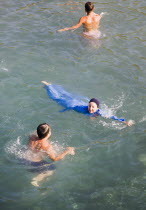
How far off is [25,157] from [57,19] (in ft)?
28.2

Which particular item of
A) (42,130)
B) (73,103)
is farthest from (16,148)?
(73,103)

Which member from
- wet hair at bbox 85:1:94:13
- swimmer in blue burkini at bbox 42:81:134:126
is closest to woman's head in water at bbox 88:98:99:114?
swimmer in blue burkini at bbox 42:81:134:126

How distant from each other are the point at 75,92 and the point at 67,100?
74 cm

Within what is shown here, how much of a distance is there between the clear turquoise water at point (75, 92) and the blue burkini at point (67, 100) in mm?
261

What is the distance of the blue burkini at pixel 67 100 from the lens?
8.41 metres

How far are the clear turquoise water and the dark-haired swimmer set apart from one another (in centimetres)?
20

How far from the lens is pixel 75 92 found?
31.8 feet

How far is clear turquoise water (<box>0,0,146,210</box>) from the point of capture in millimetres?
6590

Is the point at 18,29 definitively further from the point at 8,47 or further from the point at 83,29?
the point at 83,29

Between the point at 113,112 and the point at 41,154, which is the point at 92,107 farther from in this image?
the point at 41,154

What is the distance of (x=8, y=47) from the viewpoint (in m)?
11.8

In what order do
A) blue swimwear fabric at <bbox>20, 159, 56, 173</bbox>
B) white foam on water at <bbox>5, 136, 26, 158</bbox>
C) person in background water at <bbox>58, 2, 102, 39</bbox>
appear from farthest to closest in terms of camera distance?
person in background water at <bbox>58, 2, 102, 39</bbox> < white foam on water at <bbox>5, 136, 26, 158</bbox> < blue swimwear fabric at <bbox>20, 159, 56, 173</bbox>

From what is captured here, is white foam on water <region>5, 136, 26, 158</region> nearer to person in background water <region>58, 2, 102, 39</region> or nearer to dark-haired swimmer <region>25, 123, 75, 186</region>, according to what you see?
dark-haired swimmer <region>25, 123, 75, 186</region>

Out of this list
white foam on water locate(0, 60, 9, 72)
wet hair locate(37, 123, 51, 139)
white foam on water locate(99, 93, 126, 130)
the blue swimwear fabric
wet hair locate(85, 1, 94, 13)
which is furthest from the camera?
wet hair locate(85, 1, 94, 13)
